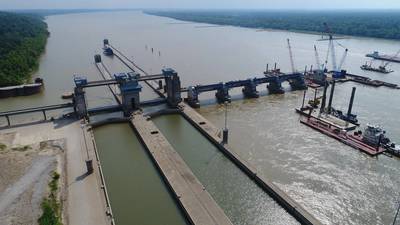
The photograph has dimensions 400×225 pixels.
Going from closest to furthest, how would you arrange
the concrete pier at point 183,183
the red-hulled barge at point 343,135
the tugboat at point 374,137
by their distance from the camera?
the concrete pier at point 183,183, the red-hulled barge at point 343,135, the tugboat at point 374,137

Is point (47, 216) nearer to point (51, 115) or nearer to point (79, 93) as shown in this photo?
point (79, 93)

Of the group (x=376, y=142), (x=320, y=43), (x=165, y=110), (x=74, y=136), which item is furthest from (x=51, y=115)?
(x=320, y=43)

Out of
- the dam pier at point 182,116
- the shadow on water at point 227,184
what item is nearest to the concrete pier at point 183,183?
the dam pier at point 182,116

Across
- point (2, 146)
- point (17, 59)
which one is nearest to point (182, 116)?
point (2, 146)

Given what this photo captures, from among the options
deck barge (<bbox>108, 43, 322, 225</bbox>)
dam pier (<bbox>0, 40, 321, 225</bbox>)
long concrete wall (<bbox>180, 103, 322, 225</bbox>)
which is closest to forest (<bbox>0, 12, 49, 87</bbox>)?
dam pier (<bbox>0, 40, 321, 225</bbox>)

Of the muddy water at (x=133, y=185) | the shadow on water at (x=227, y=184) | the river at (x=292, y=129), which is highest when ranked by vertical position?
the river at (x=292, y=129)

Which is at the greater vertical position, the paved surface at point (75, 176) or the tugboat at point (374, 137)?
the tugboat at point (374, 137)

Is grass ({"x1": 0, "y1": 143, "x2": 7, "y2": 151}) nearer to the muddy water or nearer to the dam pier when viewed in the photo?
the dam pier

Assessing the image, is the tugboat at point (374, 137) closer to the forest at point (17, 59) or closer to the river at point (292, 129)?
the river at point (292, 129)
